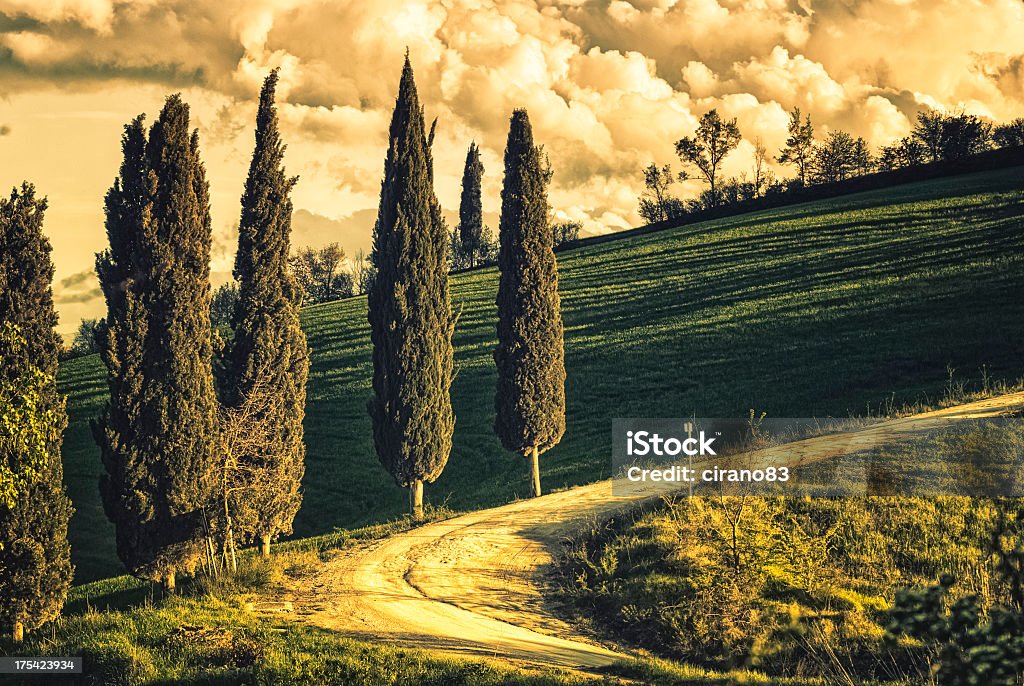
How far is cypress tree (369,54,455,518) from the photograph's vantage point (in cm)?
2822

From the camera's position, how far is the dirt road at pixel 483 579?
14977mm

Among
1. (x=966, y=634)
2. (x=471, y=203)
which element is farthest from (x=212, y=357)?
(x=471, y=203)

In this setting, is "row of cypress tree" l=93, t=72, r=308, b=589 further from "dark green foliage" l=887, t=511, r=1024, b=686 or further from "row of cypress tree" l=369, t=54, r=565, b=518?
"dark green foliage" l=887, t=511, r=1024, b=686

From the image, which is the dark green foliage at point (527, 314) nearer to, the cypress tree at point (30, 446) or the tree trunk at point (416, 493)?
the tree trunk at point (416, 493)

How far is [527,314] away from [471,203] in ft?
193

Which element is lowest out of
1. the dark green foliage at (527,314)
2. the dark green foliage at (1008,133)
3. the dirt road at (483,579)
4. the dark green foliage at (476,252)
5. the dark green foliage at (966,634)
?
the dirt road at (483,579)

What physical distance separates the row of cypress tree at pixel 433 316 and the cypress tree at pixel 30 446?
474 inches

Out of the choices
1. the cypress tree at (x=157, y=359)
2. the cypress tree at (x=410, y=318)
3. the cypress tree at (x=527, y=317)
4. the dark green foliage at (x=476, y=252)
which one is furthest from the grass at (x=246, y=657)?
the dark green foliage at (x=476, y=252)

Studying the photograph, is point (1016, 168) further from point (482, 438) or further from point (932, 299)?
point (482, 438)

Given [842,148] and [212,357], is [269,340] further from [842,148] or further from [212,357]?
[842,148]

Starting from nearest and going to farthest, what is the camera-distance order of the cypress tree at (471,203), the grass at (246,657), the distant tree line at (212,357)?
the grass at (246,657) < the distant tree line at (212,357) < the cypress tree at (471,203)

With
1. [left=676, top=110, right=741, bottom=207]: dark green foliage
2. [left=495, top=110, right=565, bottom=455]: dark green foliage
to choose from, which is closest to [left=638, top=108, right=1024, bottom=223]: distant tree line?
[left=676, top=110, right=741, bottom=207]: dark green foliage

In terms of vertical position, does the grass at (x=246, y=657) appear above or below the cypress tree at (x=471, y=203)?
below

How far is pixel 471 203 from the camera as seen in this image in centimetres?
8650
